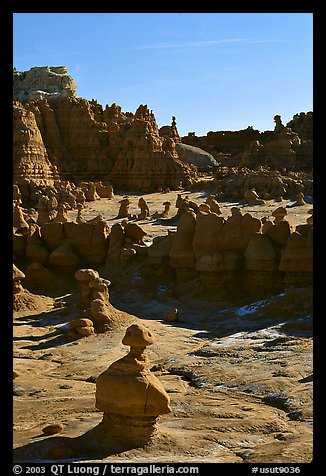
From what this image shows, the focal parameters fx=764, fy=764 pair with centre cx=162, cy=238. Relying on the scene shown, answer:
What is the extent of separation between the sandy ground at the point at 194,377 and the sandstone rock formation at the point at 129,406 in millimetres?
166

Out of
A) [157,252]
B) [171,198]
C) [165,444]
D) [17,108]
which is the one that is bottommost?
[165,444]

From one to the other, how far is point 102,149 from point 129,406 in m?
28.9

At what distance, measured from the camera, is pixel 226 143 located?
52.9m

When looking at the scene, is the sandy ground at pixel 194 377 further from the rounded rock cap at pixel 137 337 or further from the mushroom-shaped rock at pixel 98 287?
the rounded rock cap at pixel 137 337

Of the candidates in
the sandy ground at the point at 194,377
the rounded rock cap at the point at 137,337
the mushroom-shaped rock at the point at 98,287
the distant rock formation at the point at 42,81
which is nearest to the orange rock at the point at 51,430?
the sandy ground at the point at 194,377

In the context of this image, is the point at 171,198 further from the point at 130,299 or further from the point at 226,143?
the point at 226,143

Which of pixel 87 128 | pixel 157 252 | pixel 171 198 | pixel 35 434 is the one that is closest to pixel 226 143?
pixel 87 128

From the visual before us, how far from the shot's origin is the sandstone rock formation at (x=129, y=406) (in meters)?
6.50

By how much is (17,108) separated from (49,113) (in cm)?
428

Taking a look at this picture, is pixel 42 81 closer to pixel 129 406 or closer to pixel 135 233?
pixel 135 233

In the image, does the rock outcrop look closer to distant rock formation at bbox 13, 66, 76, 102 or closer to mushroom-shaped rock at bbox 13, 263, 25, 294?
distant rock formation at bbox 13, 66, 76, 102

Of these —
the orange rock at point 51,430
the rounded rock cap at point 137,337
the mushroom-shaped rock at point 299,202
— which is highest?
the mushroom-shaped rock at point 299,202

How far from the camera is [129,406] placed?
6500mm
